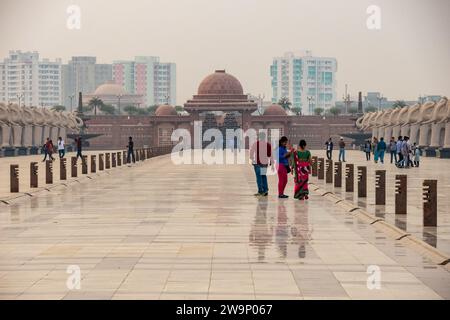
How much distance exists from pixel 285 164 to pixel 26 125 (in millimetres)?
59294

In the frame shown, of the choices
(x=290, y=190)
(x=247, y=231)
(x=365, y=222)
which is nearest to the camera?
(x=247, y=231)

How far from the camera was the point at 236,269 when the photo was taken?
41.0ft

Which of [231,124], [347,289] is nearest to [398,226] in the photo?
[347,289]

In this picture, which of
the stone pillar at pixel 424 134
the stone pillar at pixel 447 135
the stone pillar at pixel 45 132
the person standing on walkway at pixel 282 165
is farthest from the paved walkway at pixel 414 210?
the stone pillar at pixel 45 132

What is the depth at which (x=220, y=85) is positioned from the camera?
154m

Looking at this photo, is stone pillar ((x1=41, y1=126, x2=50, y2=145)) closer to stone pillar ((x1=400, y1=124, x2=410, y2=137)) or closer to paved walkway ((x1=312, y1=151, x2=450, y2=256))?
stone pillar ((x1=400, y1=124, x2=410, y2=137))

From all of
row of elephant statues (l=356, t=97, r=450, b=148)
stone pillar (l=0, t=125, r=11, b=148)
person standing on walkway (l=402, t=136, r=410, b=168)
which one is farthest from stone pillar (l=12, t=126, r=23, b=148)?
person standing on walkway (l=402, t=136, r=410, b=168)

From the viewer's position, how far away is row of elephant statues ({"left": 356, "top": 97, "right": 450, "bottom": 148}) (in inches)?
2729

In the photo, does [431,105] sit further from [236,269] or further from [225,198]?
[236,269]

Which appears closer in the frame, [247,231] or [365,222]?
[247,231]

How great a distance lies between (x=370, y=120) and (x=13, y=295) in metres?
106

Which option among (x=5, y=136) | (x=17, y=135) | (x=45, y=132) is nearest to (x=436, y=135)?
(x=5, y=136)

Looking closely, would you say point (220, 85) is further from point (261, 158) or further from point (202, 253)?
point (202, 253)

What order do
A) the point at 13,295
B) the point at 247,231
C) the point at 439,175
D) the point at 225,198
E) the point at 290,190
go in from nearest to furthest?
the point at 13,295 → the point at 247,231 → the point at 225,198 → the point at 290,190 → the point at 439,175
